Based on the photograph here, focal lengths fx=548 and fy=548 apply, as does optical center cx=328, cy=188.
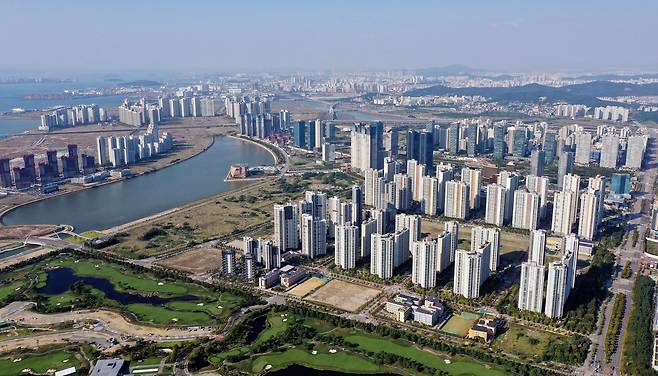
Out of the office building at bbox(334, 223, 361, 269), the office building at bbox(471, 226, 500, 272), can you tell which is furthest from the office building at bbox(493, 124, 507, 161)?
the office building at bbox(334, 223, 361, 269)

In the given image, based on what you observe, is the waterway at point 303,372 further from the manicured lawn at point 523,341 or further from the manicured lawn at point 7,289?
the manicured lawn at point 7,289

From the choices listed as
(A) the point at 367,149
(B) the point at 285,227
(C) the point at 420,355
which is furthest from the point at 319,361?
(A) the point at 367,149

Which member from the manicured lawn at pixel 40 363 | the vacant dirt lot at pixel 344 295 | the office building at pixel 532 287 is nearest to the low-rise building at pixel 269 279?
the vacant dirt lot at pixel 344 295

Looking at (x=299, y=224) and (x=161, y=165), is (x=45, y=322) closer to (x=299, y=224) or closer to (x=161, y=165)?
(x=299, y=224)

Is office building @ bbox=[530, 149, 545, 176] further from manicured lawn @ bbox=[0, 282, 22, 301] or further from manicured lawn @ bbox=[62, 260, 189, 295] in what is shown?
manicured lawn @ bbox=[0, 282, 22, 301]

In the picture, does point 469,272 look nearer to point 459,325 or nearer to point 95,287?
point 459,325

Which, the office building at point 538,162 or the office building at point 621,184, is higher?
the office building at point 538,162
